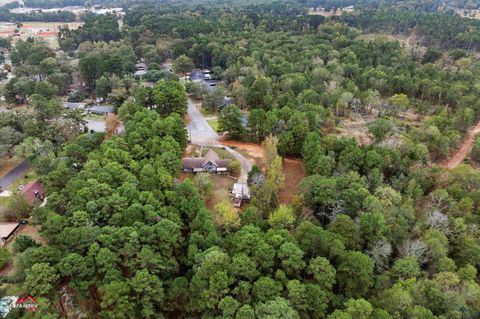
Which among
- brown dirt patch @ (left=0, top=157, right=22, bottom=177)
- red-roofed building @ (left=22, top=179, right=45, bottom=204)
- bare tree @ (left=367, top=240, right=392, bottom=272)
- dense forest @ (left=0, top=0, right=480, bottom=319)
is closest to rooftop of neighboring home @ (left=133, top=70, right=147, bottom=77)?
dense forest @ (left=0, top=0, right=480, bottom=319)

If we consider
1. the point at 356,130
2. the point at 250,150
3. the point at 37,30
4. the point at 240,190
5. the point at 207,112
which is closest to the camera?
the point at 240,190

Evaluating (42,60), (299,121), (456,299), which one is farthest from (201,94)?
(456,299)

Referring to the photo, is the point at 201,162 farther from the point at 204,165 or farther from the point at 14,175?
the point at 14,175

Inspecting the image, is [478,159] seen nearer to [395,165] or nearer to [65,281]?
[395,165]

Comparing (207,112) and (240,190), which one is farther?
(207,112)

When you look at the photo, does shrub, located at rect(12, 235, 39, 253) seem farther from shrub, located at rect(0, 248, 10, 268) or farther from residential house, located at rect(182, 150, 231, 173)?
residential house, located at rect(182, 150, 231, 173)

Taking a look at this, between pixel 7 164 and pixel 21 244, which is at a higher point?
pixel 21 244

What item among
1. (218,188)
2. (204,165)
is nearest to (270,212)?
(218,188)
